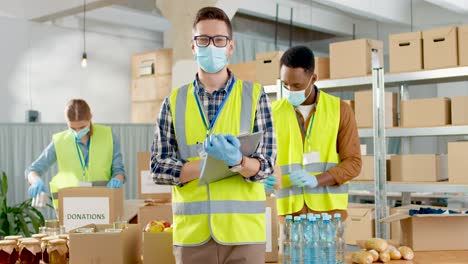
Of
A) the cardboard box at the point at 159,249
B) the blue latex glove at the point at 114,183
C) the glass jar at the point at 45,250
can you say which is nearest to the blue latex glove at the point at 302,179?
the cardboard box at the point at 159,249

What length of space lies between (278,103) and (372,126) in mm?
1978

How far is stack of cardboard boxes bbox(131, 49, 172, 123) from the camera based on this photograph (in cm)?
770

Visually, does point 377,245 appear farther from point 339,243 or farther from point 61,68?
point 61,68

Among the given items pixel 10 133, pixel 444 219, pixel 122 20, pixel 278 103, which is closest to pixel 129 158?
pixel 10 133

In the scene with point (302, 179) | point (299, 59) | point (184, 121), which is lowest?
point (302, 179)

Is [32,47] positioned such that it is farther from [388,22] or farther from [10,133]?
[388,22]

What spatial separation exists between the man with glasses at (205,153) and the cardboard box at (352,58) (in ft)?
10.1

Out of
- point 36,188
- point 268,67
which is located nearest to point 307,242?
point 36,188

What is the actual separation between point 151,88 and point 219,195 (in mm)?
6159

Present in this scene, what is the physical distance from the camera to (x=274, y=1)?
29.7 ft

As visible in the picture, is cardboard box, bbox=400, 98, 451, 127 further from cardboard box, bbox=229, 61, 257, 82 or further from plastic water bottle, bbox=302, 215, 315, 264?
plastic water bottle, bbox=302, 215, 315, 264

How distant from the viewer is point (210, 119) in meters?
1.90

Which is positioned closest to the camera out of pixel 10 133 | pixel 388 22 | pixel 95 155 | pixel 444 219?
pixel 444 219

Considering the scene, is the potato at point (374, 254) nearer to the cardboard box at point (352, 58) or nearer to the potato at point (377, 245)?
the potato at point (377, 245)
